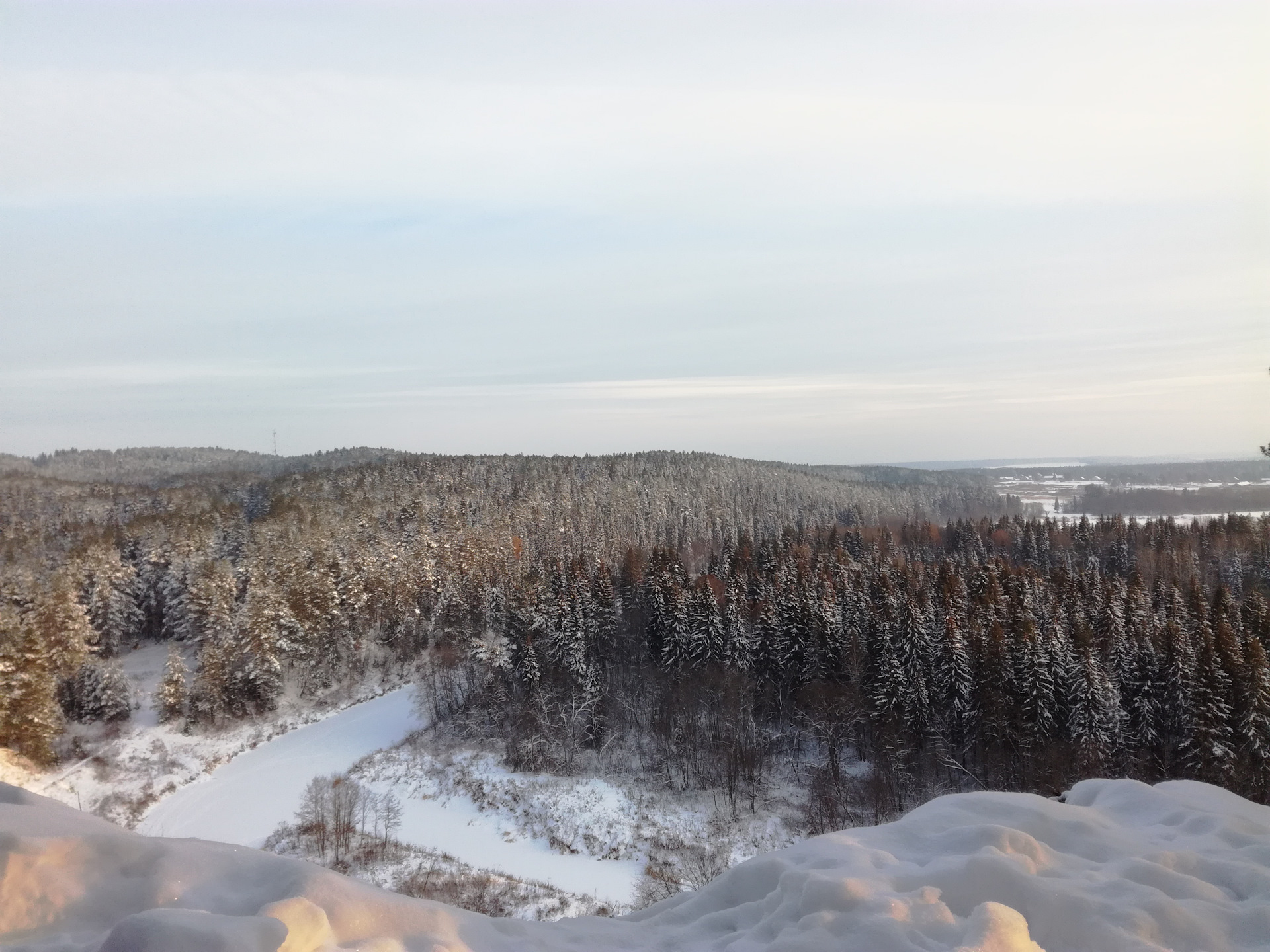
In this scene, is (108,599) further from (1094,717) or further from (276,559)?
(1094,717)

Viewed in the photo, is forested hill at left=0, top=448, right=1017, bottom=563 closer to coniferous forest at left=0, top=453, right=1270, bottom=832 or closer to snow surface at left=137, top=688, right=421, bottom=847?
coniferous forest at left=0, top=453, right=1270, bottom=832

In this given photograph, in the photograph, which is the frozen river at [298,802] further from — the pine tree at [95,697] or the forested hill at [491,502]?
the forested hill at [491,502]

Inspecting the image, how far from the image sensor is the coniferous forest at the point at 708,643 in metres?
32.1

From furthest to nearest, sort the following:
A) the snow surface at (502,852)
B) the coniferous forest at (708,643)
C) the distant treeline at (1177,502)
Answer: the distant treeline at (1177,502), the coniferous forest at (708,643), the snow surface at (502,852)

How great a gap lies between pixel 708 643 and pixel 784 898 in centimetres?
4047

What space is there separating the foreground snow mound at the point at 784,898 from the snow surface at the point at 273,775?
2848 cm

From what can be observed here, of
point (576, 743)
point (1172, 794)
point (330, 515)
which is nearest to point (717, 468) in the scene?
point (330, 515)

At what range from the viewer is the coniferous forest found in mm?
32125

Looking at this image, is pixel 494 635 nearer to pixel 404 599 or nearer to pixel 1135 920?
pixel 404 599

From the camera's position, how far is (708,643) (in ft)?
148

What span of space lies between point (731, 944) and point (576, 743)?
3943 cm

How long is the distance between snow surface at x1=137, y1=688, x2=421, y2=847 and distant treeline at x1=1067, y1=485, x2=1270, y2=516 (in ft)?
474

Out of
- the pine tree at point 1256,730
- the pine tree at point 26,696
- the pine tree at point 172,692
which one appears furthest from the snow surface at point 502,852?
the pine tree at point 1256,730

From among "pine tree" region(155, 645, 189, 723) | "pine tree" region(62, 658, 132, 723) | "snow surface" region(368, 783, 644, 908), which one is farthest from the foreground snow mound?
"pine tree" region(62, 658, 132, 723)
